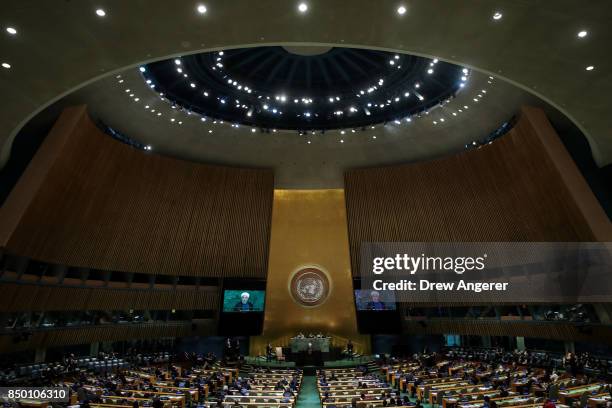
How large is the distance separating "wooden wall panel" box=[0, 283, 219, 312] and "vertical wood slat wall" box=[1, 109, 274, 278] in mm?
1169

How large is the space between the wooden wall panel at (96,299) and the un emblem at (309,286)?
5.95 meters

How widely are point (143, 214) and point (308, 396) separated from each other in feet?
39.7

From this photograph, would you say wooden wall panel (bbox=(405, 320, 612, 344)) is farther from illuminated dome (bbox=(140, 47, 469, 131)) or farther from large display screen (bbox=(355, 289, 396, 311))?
illuminated dome (bbox=(140, 47, 469, 131))

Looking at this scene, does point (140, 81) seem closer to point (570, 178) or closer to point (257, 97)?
point (257, 97)

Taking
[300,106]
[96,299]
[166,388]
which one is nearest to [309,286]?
[300,106]

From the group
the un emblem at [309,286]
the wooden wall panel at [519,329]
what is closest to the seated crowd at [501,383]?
the wooden wall panel at [519,329]

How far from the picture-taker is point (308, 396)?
14797 mm

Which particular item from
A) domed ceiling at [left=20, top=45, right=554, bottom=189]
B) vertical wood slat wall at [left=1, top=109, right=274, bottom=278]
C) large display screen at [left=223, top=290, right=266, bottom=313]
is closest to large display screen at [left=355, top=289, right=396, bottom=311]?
large display screen at [left=223, top=290, right=266, bottom=313]

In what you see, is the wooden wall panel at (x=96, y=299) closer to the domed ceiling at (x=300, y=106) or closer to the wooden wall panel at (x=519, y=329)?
the domed ceiling at (x=300, y=106)

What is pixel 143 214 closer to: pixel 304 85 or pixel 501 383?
pixel 304 85

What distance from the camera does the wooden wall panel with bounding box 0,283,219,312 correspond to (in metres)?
14.1

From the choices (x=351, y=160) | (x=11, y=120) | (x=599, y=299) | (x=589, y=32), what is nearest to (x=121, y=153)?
(x=11, y=120)

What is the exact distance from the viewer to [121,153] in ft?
60.2

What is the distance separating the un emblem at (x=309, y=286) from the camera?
1037 inches
